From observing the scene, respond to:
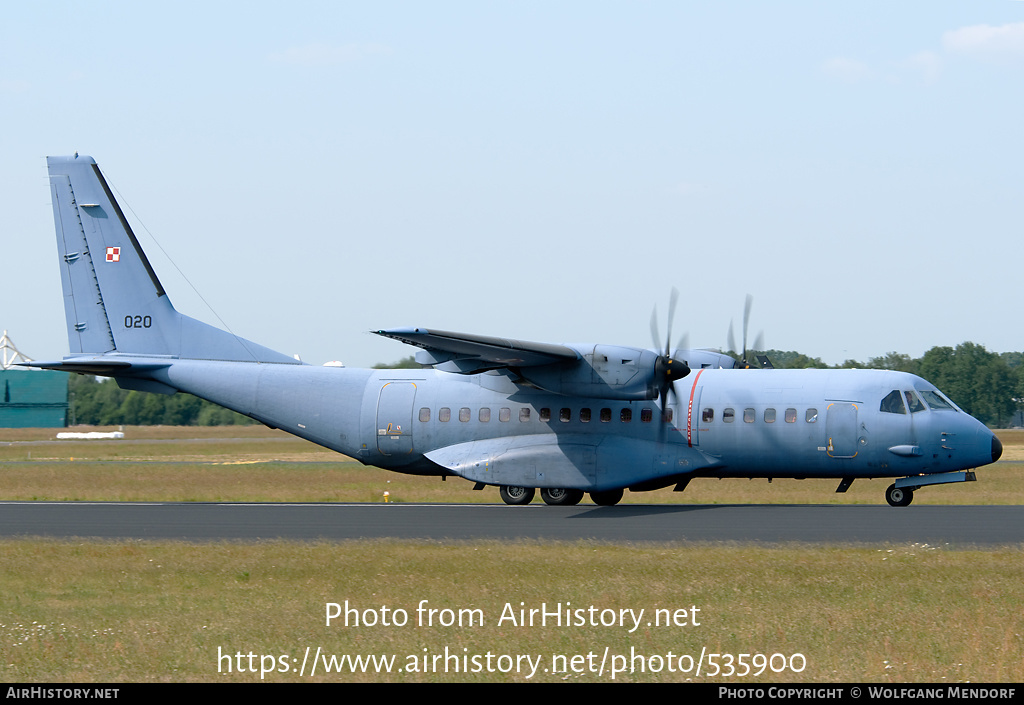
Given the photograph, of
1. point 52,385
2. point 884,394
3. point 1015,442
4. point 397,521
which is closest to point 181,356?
point 397,521

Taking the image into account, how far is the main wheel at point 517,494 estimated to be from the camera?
28938 mm

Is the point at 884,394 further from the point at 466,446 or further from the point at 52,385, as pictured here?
the point at 52,385

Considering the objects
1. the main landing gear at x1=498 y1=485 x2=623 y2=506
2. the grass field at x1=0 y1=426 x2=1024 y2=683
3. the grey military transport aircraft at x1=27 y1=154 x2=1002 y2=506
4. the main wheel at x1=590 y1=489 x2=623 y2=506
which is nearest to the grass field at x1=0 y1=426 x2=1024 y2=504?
the main wheel at x1=590 y1=489 x2=623 y2=506

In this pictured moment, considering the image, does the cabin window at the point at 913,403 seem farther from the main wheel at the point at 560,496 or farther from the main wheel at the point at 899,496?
the main wheel at the point at 560,496

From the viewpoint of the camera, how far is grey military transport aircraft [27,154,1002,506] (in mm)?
26531

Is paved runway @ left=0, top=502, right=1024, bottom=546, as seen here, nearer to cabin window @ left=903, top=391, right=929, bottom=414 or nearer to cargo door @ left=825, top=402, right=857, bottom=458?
cargo door @ left=825, top=402, right=857, bottom=458

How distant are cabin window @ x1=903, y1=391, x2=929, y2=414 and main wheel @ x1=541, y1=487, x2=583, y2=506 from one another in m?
8.23

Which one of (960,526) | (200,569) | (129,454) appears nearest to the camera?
(200,569)

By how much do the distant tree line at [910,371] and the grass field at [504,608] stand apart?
335ft

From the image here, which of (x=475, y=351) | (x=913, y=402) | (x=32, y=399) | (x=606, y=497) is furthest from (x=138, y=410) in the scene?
(x=913, y=402)

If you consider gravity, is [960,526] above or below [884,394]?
below

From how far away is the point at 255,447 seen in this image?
68.4 metres

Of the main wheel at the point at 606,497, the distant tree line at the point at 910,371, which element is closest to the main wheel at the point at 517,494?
the main wheel at the point at 606,497

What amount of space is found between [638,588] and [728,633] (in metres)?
2.79
